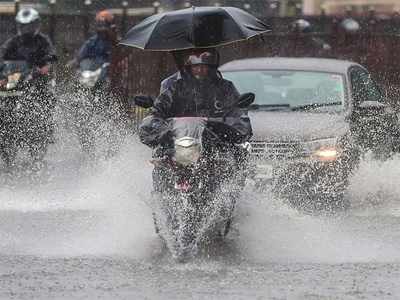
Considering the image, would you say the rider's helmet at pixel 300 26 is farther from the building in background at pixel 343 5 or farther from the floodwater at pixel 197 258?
the floodwater at pixel 197 258

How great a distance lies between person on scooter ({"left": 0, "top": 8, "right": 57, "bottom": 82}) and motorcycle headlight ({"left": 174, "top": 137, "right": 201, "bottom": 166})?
7843 millimetres

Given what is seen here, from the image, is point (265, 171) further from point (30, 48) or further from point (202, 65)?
point (30, 48)

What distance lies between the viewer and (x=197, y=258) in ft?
33.1

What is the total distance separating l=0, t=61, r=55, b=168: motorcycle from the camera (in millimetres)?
17422

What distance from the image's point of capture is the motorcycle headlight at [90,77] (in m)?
20.4

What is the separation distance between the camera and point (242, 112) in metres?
10.8

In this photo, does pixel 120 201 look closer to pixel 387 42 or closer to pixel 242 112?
pixel 242 112

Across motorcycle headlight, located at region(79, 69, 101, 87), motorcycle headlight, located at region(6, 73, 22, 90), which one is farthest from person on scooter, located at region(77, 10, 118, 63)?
motorcycle headlight, located at region(6, 73, 22, 90)

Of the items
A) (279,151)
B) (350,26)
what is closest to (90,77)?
(350,26)

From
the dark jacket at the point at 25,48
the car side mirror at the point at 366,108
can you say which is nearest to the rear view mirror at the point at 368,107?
the car side mirror at the point at 366,108

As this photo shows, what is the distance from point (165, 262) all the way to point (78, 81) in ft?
37.0

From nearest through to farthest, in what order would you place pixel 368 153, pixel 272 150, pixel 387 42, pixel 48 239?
pixel 48 239 < pixel 272 150 < pixel 368 153 < pixel 387 42

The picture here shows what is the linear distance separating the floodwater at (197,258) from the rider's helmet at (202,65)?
1.11m

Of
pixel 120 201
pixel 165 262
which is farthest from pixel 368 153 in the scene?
pixel 165 262
